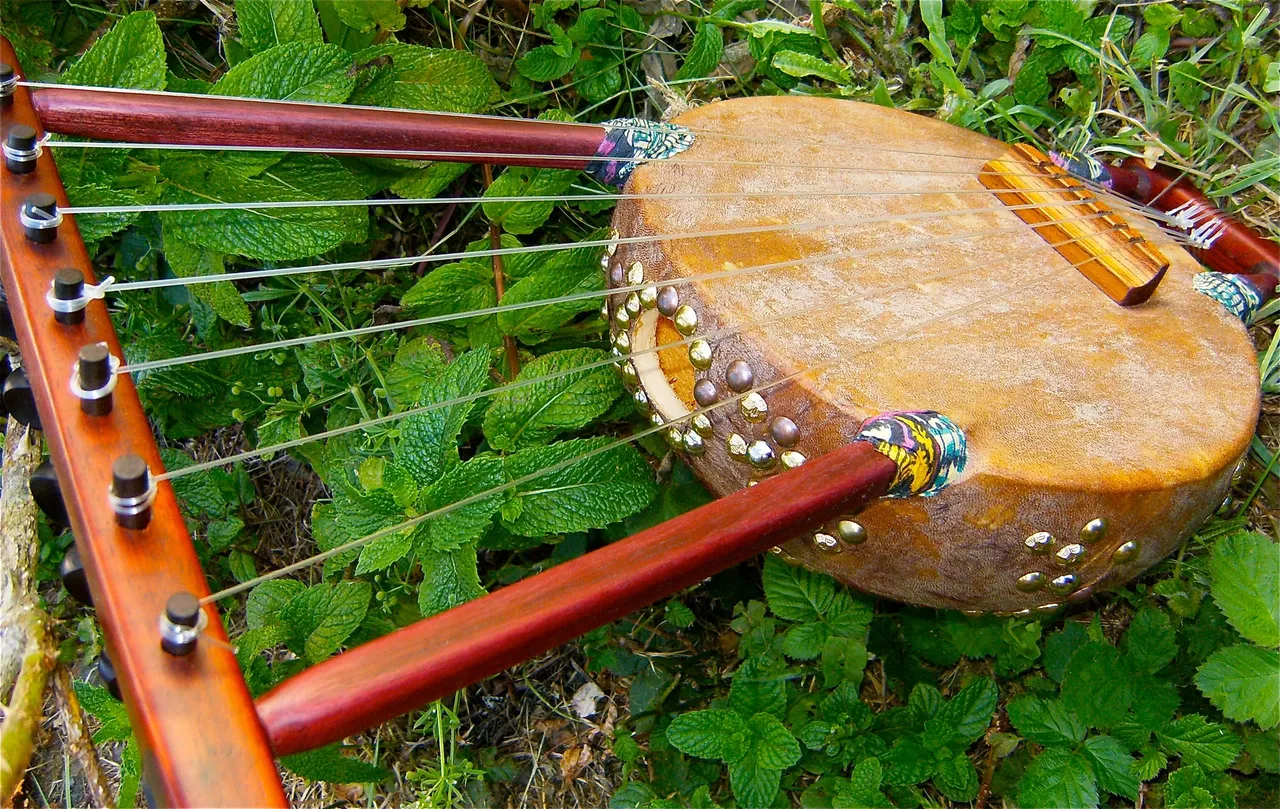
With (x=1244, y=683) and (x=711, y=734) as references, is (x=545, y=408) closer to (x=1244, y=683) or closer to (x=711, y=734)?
(x=711, y=734)

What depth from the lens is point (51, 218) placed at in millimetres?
814

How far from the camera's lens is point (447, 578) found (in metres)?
1.15

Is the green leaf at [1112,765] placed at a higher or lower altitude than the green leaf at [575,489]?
lower

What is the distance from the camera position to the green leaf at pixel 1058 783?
3.73 ft

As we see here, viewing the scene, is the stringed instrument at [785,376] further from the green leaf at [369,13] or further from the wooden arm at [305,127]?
the green leaf at [369,13]

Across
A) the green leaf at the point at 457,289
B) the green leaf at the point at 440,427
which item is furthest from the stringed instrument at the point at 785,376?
the green leaf at the point at 457,289

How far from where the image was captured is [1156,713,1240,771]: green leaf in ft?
3.77

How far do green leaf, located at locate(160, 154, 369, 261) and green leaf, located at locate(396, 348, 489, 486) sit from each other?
23 cm

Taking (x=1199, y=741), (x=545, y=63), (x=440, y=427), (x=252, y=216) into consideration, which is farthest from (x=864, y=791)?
(x=545, y=63)

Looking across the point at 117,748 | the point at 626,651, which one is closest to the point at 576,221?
the point at 626,651

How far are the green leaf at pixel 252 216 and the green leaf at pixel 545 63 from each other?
0.41m

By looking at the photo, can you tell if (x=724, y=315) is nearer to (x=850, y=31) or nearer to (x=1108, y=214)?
(x=1108, y=214)

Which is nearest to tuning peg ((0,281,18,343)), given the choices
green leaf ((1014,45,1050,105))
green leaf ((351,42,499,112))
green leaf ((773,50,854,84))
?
green leaf ((351,42,499,112))

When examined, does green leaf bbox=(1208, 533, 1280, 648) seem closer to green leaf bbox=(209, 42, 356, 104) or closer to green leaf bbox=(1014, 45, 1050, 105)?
green leaf bbox=(1014, 45, 1050, 105)
